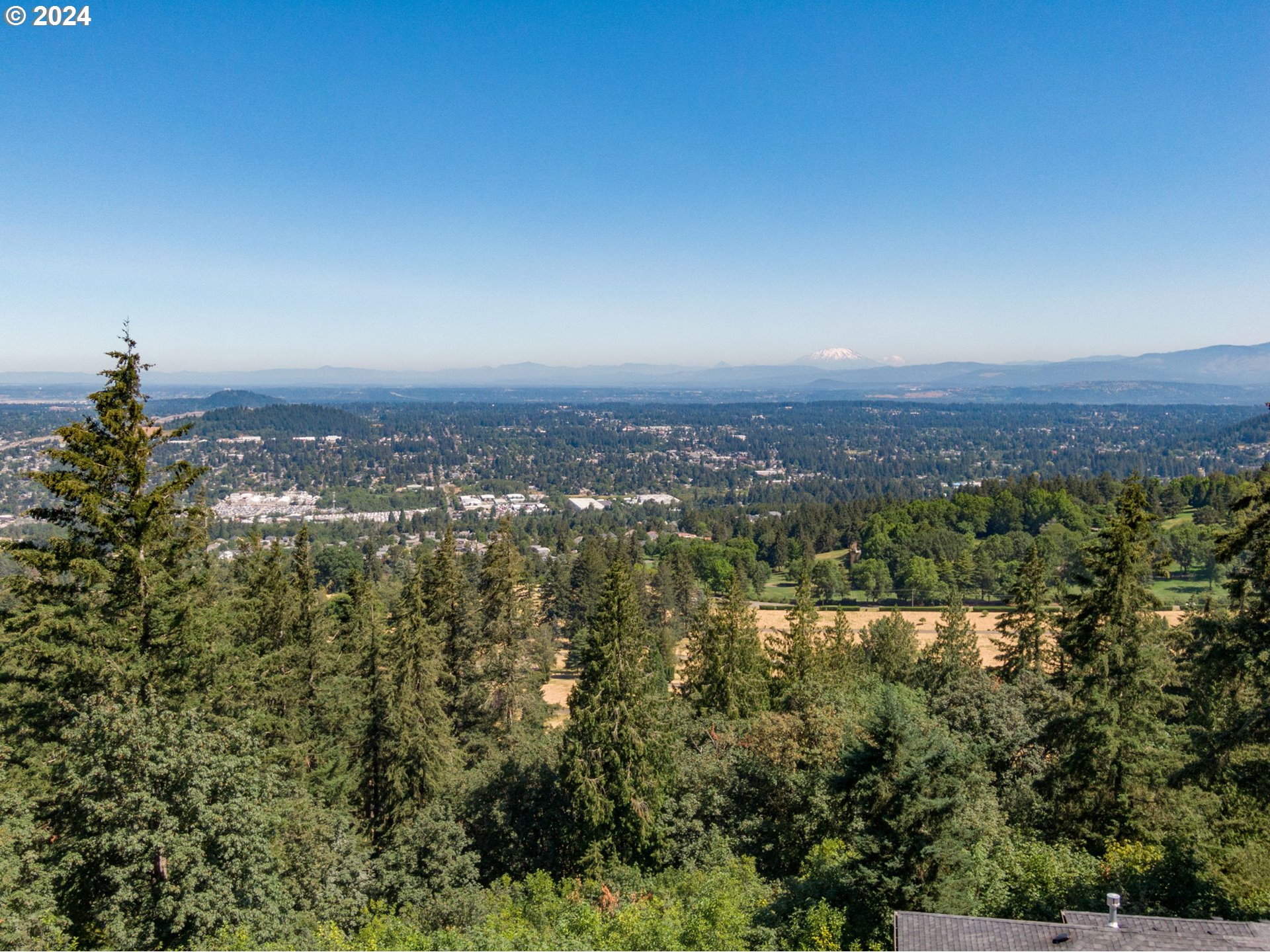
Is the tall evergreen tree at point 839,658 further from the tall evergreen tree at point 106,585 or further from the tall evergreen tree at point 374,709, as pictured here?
the tall evergreen tree at point 106,585

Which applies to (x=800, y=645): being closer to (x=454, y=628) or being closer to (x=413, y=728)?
(x=454, y=628)

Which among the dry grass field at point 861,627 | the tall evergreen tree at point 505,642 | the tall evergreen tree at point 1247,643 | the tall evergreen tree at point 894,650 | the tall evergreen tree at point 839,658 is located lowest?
the dry grass field at point 861,627

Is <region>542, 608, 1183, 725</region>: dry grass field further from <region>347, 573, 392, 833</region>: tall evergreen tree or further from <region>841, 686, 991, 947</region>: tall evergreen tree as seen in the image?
<region>841, 686, 991, 947</region>: tall evergreen tree

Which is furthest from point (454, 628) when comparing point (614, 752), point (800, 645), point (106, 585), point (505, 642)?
point (106, 585)

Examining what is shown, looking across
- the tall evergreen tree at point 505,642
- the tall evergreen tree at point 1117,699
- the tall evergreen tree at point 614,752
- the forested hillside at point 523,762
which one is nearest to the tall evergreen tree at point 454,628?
the forested hillside at point 523,762

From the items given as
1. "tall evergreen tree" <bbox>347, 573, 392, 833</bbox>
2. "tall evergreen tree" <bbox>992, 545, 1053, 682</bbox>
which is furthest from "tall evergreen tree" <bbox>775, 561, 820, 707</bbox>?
"tall evergreen tree" <bbox>347, 573, 392, 833</bbox>

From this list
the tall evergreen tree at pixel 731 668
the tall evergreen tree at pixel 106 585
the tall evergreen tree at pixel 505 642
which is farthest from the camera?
the tall evergreen tree at pixel 731 668
